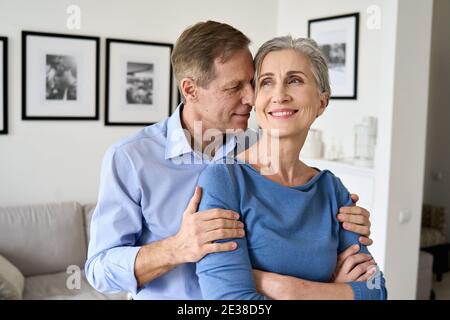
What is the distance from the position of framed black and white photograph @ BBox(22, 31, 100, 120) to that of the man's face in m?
1.99

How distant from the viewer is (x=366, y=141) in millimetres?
2779

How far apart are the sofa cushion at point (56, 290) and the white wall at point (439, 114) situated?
3009 mm

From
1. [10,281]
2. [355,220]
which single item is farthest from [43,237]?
[355,220]

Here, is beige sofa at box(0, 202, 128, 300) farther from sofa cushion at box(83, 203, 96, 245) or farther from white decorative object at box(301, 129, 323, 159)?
white decorative object at box(301, 129, 323, 159)

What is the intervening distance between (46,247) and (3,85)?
3.01ft

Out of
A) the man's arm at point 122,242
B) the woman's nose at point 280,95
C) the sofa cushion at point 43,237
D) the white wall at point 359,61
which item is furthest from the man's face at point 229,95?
the sofa cushion at point 43,237

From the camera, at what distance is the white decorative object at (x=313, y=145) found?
3059 millimetres

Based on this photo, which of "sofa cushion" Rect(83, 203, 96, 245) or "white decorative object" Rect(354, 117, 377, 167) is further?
"sofa cushion" Rect(83, 203, 96, 245)

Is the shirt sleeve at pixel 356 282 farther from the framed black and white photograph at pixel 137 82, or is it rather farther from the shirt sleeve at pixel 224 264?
the framed black and white photograph at pixel 137 82

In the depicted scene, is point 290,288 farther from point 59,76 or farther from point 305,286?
point 59,76

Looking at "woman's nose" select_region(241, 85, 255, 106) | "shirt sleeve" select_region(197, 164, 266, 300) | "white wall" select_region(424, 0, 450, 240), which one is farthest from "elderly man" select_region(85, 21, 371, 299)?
"white wall" select_region(424, 0, 450, 240)

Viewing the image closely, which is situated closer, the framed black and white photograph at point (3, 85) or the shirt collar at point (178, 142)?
the shirt collar at point (178, 142)

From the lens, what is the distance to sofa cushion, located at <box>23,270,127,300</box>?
8.20 ft

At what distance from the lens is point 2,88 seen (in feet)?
8.91
